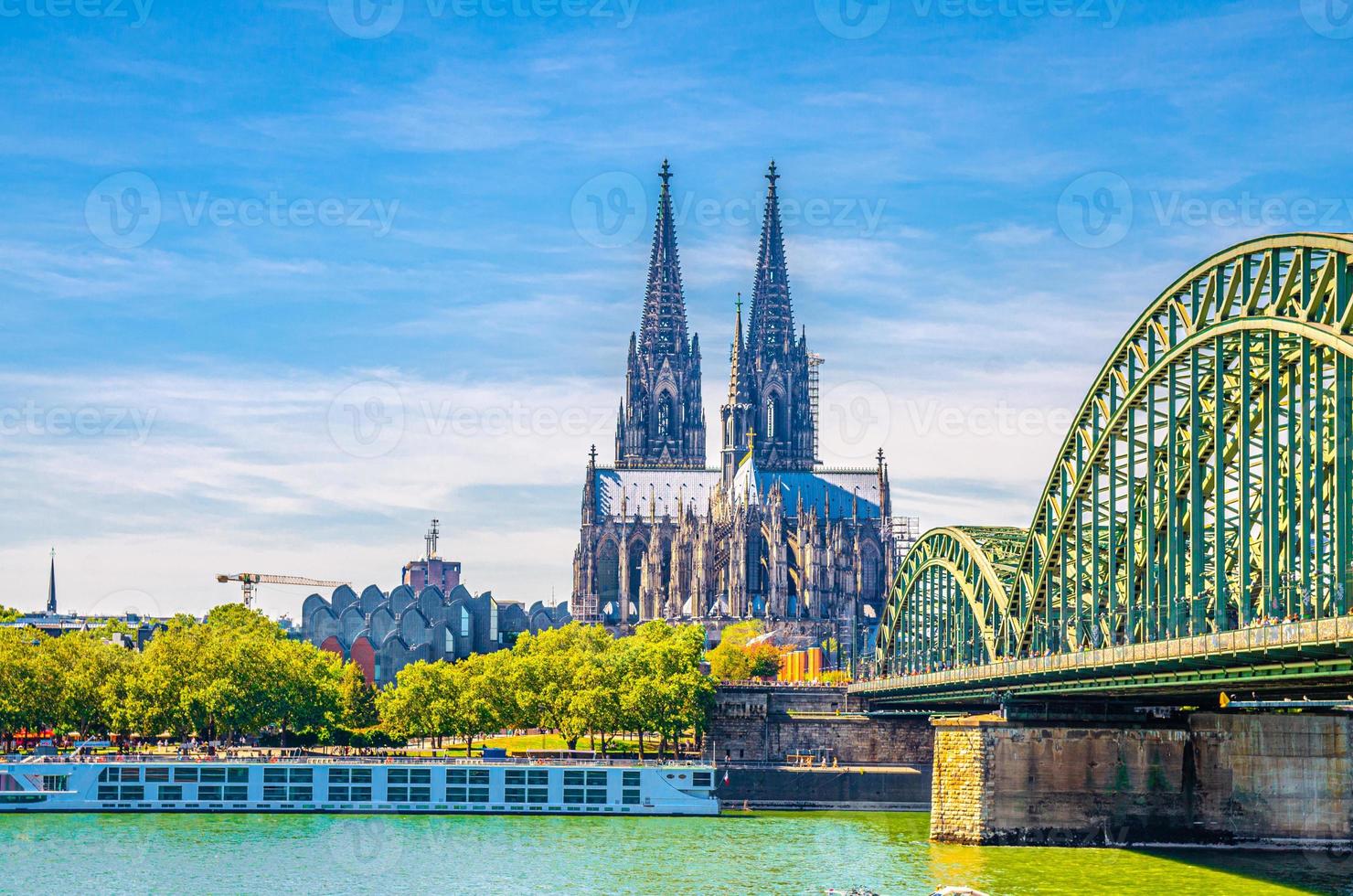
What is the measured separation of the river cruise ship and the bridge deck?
17832 mm

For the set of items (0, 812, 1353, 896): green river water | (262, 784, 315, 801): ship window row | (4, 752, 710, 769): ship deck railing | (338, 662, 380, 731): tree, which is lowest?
(0, 812, 1353, 896): green river water

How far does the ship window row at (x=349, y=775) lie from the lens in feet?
324

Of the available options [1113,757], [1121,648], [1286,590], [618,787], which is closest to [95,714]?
[618,787]

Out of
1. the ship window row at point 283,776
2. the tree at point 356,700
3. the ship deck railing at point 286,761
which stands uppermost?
the tree at point 356,700

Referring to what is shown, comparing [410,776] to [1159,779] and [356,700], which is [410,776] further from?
[1159,779]

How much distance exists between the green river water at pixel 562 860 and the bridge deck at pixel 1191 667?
20.6 ft

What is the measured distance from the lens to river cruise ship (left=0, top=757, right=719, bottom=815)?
96625mm

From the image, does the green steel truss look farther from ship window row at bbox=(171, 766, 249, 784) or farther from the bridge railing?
ship window row at bbox=(171, 766, 249, 784)

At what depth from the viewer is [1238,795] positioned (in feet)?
261

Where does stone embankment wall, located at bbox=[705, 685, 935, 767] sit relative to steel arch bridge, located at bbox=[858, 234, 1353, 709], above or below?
below

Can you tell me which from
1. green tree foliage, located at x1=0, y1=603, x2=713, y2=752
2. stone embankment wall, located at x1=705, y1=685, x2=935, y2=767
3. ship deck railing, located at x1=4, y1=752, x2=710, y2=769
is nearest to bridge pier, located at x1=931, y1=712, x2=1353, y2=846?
ship deck railing, located at x1=4, y1=752, x2=710, y2=769

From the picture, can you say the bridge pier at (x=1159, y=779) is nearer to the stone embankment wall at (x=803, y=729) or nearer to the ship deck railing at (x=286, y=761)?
the ship deck railing at (x=286, y=761)

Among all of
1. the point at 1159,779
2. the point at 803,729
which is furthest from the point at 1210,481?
the point at 803,729

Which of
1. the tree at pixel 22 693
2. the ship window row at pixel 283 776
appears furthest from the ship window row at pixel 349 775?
the tree at pixel 22 693
